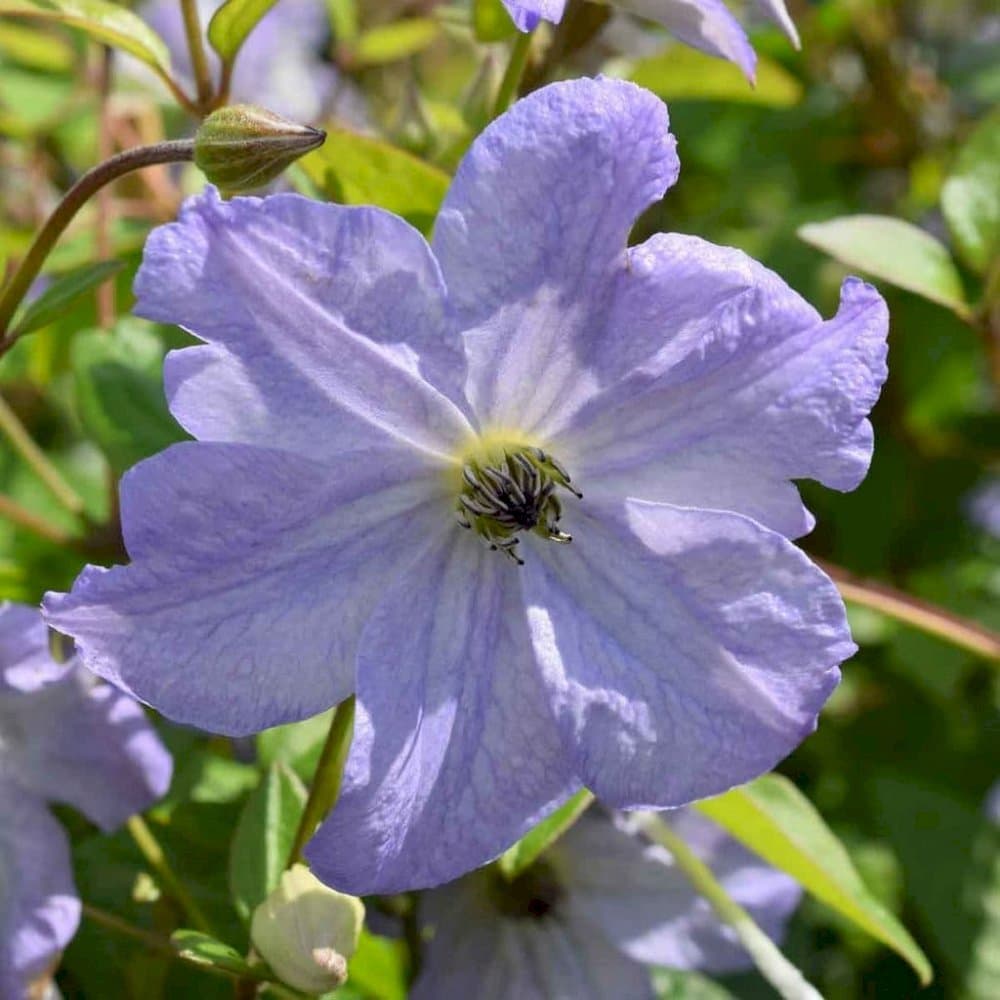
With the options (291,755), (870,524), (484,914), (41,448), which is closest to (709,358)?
(291,755)

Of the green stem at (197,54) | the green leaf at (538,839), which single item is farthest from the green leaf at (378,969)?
the green stem at (197,54)

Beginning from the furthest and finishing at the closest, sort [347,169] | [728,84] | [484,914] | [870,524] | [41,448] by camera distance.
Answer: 1. [41,448]
2. [870,524]
3. [728,84]
4. [484,914]
5. [347,169]

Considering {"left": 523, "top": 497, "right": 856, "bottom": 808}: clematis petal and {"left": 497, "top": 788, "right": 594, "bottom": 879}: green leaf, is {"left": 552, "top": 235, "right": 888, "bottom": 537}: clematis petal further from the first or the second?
{"left": 497, "top": 788, "right": 594, "bottom": 879}: green leaf

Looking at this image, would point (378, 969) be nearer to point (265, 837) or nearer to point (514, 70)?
point (265, 837)

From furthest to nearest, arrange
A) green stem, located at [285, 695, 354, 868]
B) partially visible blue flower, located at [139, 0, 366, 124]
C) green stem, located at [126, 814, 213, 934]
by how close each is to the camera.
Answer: partially visible blue flower, located at [139, 0, 366, 124]
green stem, located at [126, 814, 213, 934]
green stem, located at [285, 695, 354, 868]

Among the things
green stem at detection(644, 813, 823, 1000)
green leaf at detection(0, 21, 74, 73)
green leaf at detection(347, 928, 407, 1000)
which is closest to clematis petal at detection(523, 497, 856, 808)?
green stem at detection(644, 813, 823, 1000)

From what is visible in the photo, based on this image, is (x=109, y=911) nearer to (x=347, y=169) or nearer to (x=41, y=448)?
(x=347, y=169)
